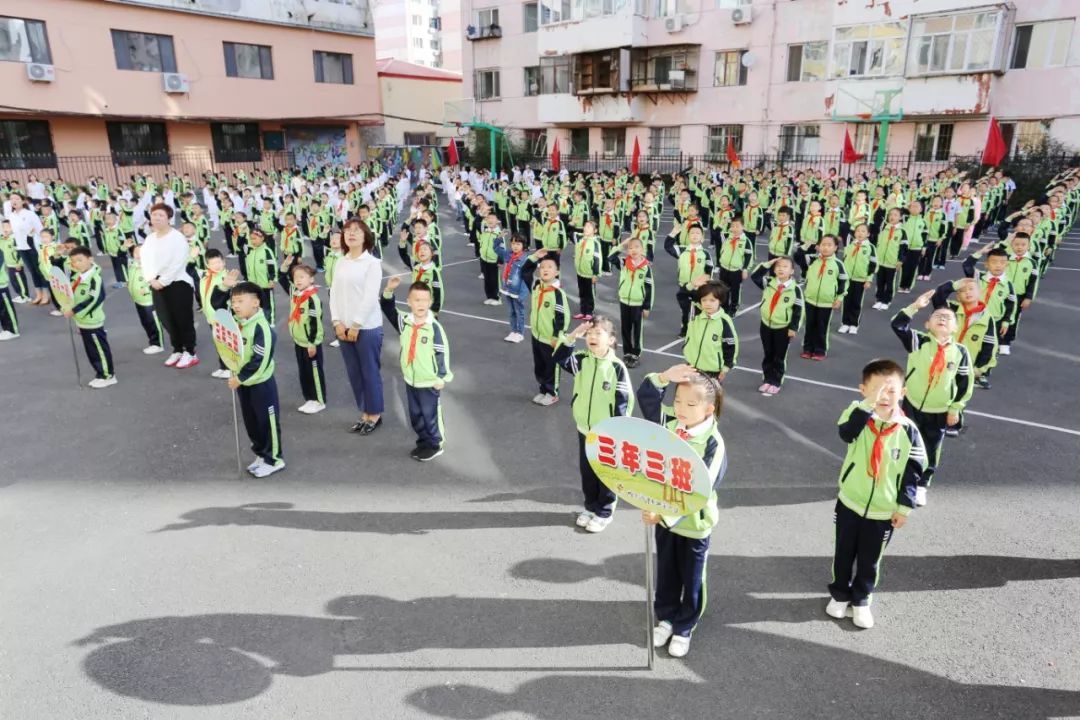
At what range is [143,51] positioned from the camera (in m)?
30.9

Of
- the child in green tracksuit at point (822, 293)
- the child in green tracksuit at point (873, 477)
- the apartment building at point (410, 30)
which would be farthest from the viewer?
the apartment building at point (410, 30)

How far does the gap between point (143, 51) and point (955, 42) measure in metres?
32.6

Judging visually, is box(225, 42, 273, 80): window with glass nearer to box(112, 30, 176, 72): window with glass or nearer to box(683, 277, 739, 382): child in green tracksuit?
box(112, 30, 176, 72): window with glass

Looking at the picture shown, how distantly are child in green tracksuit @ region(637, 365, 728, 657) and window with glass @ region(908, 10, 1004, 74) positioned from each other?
27363 mm

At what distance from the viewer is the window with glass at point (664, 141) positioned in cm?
3428

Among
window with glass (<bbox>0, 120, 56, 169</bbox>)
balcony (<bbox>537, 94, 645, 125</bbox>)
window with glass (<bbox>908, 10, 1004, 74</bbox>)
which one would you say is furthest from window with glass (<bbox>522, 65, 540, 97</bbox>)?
window with glass (<bbox>0, 120, 56, 169</bbox>)

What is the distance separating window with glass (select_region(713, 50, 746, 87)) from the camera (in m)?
31.4

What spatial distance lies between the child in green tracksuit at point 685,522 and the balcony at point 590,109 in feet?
107

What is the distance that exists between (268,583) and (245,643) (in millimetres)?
594

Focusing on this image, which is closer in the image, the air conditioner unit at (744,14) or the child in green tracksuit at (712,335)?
the child in green tracksuit at (712,335)

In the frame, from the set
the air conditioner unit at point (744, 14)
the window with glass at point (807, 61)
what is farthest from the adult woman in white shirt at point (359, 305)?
the air conditioner unit at point (744, 14)

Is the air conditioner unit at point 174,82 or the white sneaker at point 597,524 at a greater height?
the air conditioner unit at point 174,82

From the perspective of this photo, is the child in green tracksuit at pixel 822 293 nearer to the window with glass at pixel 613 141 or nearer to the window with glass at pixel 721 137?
the window with glass at pixel 721 137

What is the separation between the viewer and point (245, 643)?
4.17 meters
